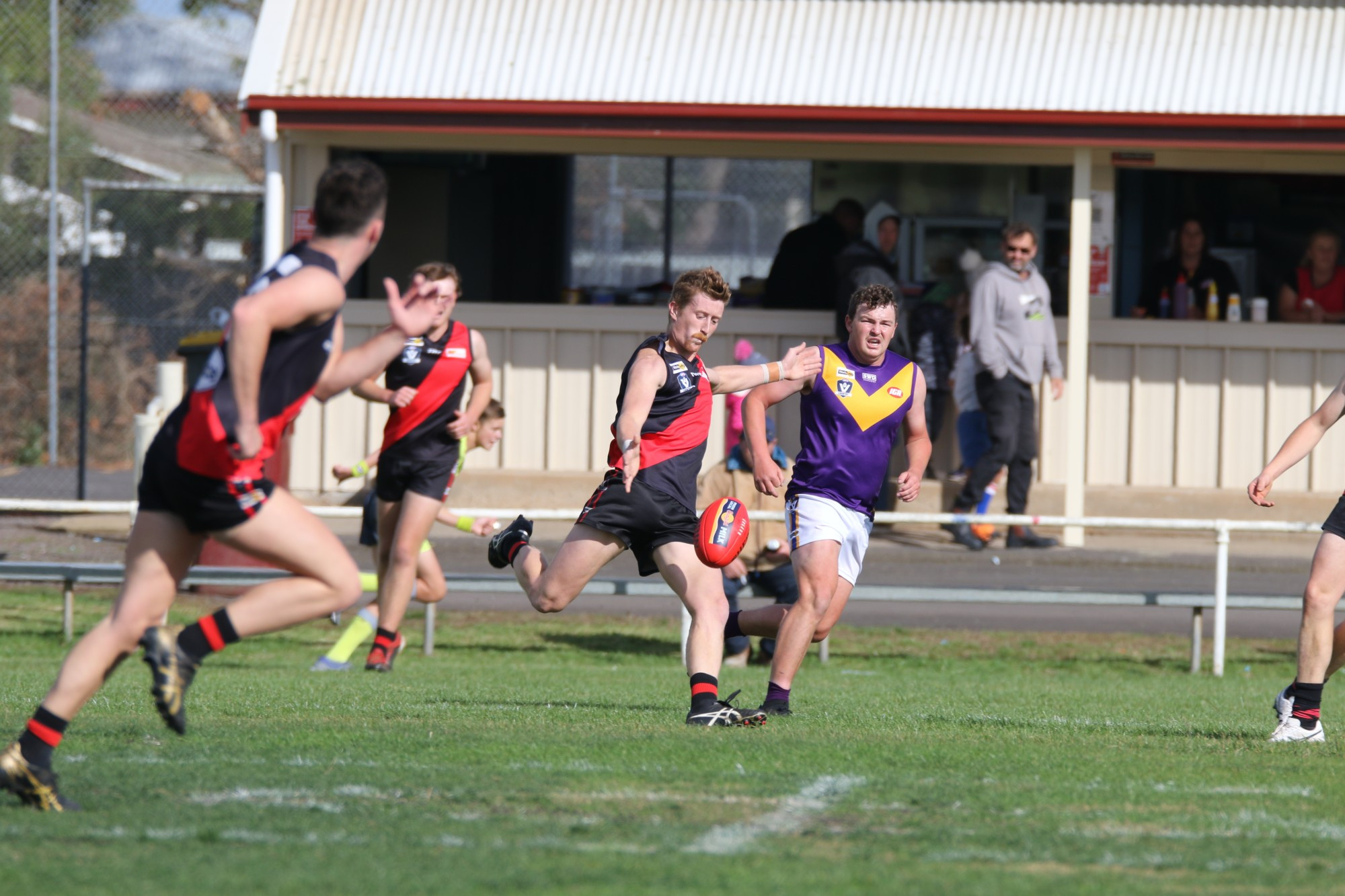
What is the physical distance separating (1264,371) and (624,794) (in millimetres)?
10969

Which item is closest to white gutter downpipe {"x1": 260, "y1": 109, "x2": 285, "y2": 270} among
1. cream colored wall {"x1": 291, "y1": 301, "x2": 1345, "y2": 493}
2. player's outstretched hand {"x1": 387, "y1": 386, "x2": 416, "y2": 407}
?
cream colored wall {"x1": 291, "y1": 301, "x2": 1345, "y2": 493}

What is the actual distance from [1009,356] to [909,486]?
19.6ft

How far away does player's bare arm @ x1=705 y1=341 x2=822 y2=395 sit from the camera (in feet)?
23.3

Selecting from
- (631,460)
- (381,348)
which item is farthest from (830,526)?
(381,348)

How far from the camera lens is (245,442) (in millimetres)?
4688

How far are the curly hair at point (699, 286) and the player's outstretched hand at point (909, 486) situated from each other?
125cm

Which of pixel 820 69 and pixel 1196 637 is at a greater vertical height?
pixel 820 69

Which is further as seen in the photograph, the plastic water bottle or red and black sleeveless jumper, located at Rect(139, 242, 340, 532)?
the plastic water bottle

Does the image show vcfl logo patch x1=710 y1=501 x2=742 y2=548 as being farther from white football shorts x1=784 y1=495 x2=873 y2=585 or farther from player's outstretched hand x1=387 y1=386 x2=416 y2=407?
player's outstretched hand x1=387 y1=386 x2=416 y2=407

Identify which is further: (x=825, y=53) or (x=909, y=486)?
(x=825, y=53)

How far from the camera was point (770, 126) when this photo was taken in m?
13.4

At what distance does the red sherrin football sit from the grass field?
28.3 inches

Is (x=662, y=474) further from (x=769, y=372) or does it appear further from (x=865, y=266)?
(x=865, y=266)

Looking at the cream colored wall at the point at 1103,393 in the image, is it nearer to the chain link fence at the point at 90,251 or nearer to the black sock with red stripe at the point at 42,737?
the chain link fence at the point at 90,251
